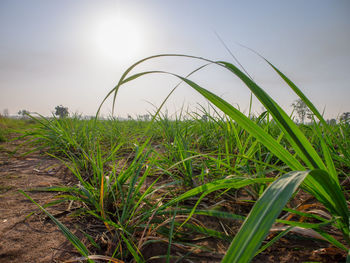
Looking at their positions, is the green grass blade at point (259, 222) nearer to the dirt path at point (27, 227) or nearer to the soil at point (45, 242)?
the soil at point (45, 242)

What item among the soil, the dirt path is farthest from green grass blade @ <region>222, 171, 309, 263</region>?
the dirt path

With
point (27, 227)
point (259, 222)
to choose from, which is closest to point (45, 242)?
point (27, 227)

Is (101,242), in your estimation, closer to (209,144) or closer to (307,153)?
(307,153)

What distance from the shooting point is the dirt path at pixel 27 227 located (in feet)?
1.87

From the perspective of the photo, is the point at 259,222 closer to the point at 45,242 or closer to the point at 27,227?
the point at 45,242

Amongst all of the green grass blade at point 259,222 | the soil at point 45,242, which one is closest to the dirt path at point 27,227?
the soil at point 45,242

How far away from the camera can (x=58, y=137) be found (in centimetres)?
168

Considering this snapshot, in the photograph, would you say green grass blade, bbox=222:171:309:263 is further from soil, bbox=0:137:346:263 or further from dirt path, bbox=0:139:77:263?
dirt path, bbox=0:139:77:263

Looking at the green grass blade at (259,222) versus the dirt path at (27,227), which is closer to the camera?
the green grass blade at (259,222)

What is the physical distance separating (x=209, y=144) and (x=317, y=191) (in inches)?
45.2

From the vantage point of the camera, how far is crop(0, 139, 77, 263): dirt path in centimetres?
57

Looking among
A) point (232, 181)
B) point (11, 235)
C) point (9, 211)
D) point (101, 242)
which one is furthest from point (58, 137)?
point (232, 181)

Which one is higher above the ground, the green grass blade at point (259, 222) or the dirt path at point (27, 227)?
the green grass blade at point (259, 222)

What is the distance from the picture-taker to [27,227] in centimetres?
70
